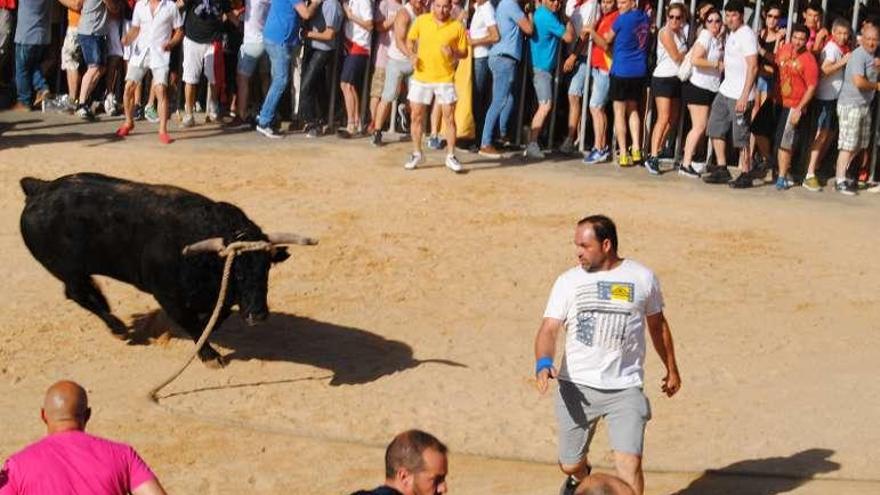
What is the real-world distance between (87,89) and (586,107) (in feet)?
21.0

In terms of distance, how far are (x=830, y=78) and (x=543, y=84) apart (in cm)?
334

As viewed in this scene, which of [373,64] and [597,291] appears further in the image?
[373,64]

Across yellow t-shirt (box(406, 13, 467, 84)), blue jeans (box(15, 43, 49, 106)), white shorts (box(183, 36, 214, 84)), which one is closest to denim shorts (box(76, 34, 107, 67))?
blue jeans (box(15, 43, 49, 106))

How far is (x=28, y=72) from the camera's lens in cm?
2241

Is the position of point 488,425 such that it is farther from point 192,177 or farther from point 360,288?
point 192,177

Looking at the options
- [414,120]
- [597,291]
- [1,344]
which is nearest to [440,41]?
[414,120]

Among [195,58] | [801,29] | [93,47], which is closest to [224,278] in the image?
[801,29]

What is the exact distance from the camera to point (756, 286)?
1638cm

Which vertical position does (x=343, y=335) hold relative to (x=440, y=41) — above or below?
below

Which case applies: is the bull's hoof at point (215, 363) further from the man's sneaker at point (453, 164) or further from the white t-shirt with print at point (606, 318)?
the man's sneaker at point (453, 164)

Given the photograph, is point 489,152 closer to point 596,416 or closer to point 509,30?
point 509,30

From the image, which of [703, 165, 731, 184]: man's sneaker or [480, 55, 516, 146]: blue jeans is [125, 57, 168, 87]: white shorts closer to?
[480, 55, 516, 146]: blue jeans

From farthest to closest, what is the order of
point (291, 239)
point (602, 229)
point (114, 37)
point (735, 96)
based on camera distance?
point (114, 37) < point (735, 96) < point (291, 239) < point (602, 229)

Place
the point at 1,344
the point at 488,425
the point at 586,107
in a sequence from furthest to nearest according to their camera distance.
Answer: the point at 586,107 < the point at 1,344 < the point at 488,425
